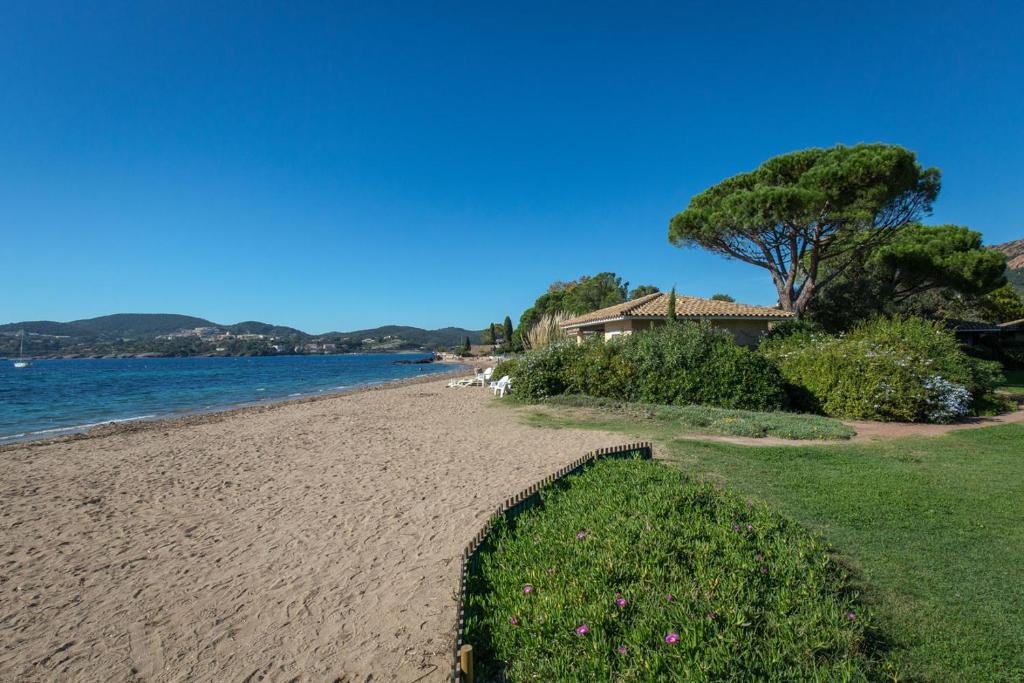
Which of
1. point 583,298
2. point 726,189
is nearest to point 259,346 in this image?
point 583,298

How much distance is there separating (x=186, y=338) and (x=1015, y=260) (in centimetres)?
18011

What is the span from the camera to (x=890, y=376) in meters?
12.2

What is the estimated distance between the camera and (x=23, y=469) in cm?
945

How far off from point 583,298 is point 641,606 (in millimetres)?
52940

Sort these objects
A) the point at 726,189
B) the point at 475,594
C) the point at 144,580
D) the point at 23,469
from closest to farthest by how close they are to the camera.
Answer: the point at 475,594 → the point at 144,580 → the point at 23,469 → the point at 726,189

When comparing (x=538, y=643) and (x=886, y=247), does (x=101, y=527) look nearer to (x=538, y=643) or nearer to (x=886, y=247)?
(x=538, y=643)

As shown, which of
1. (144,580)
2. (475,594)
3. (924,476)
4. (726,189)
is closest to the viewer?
(475,594)

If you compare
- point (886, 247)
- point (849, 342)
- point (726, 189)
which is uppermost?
point (726, 189)

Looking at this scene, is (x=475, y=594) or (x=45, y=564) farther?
(x=45, y=564)

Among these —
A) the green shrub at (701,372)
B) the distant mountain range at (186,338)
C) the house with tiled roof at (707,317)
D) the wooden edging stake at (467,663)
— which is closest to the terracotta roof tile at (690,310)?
the house with tiled roof at (707,317)

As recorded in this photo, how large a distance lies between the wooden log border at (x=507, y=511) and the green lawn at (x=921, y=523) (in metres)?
0.91

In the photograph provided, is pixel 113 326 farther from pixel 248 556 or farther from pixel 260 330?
pixel 248 556

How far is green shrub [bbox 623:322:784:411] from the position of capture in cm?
1355

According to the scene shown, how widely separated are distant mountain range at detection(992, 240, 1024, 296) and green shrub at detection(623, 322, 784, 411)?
6404 centimetres
